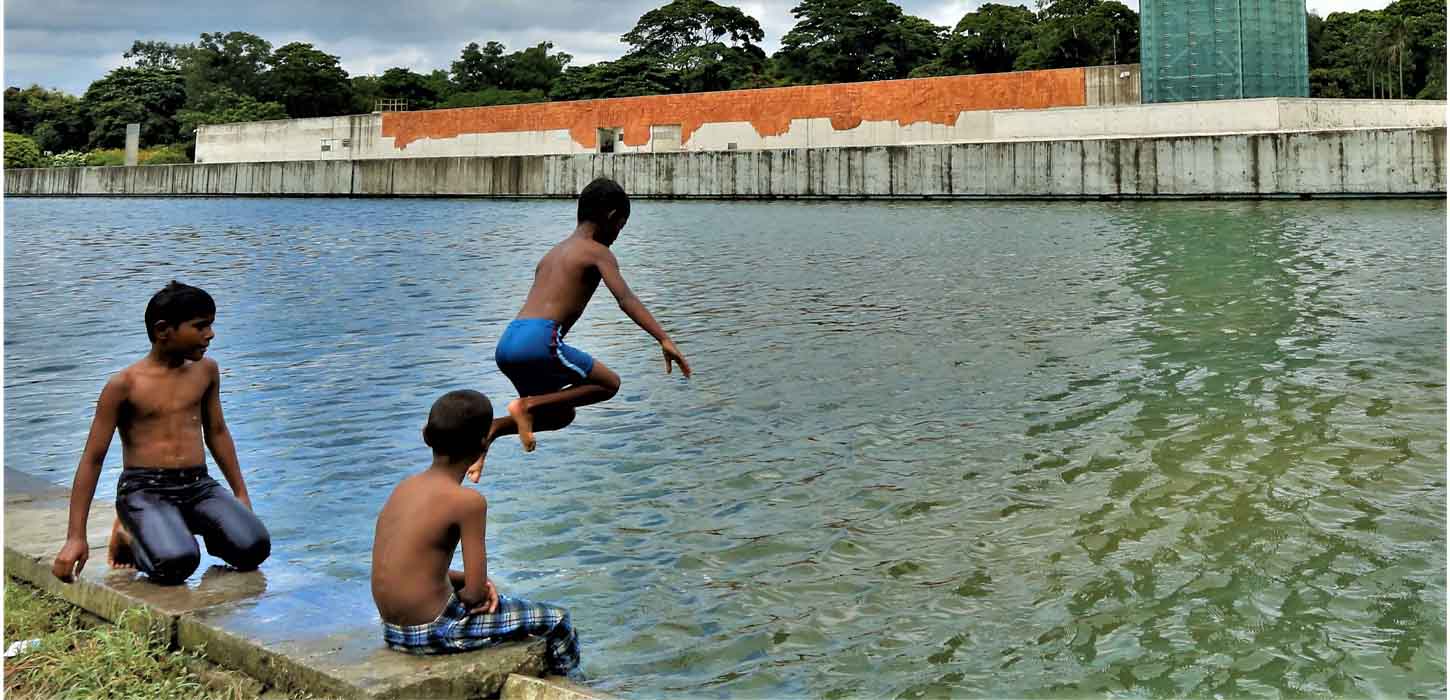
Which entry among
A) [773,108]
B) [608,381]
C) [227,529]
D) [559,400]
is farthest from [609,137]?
[227,529]

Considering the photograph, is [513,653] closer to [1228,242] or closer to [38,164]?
[1228,242]

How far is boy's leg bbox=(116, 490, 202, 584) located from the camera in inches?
178

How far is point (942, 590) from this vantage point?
18.1ft

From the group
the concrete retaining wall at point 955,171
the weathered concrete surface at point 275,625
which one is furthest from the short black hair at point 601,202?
the concrete retaining wall at point 955,171

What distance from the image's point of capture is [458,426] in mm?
3857

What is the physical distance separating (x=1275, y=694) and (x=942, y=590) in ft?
4.75

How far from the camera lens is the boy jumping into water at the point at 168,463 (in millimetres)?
4480

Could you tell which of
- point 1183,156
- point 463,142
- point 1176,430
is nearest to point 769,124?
point 463,142

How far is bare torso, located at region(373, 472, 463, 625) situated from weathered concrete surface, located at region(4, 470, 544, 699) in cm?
15

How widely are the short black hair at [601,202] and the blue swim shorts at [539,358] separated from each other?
50 centimetres

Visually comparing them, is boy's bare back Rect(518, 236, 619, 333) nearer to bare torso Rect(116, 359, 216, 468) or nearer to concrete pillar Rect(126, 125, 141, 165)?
bare torso Rect(116, 359, 216, 468)

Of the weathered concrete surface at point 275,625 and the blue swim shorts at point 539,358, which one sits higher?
the blue swim shorts at point 539,358

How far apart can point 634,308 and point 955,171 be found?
36978 mm

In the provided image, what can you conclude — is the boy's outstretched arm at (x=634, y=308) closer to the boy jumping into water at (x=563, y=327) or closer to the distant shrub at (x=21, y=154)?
the boy jumping into water at (x=563, y=327)
